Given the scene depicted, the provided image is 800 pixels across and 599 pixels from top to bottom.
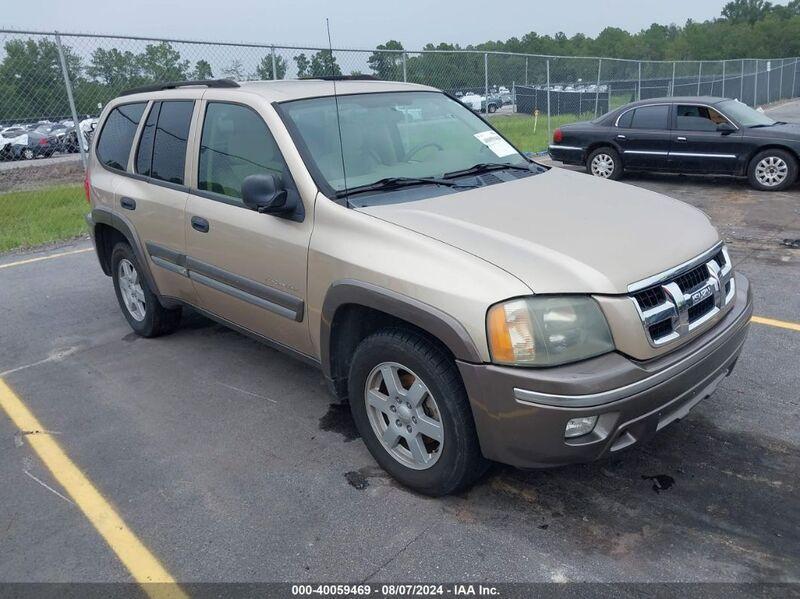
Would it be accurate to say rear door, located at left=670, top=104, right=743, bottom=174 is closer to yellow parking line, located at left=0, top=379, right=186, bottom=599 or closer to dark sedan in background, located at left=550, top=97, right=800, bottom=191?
dark sedan in background, located at left=550, top=97, right=800, bottom=191

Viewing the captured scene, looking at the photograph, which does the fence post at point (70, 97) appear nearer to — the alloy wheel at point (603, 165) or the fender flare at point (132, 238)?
the fender flare at point (132, 238)

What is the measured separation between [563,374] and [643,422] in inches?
17.7

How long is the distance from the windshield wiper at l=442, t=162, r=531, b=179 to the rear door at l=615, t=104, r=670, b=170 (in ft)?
26.4

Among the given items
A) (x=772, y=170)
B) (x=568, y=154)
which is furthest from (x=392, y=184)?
(x=568, y=154)

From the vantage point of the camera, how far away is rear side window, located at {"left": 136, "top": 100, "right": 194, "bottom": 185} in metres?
4.34

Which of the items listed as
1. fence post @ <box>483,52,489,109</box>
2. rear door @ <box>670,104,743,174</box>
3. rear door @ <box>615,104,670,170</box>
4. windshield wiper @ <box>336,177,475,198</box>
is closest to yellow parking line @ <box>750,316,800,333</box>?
windshield wiper @ <box>336,177,475,198</box>

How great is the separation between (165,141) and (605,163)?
29.8 ft

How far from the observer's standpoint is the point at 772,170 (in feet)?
34.0

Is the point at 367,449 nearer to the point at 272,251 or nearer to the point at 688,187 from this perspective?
the point at 272,251

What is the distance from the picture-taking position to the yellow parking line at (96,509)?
9.07ft

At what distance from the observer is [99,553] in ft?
9.59

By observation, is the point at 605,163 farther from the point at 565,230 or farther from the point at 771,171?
the point at 565,230

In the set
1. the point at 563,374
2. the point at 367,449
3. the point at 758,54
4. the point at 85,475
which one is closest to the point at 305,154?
the point at 367,449

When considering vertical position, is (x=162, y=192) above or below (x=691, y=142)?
above
